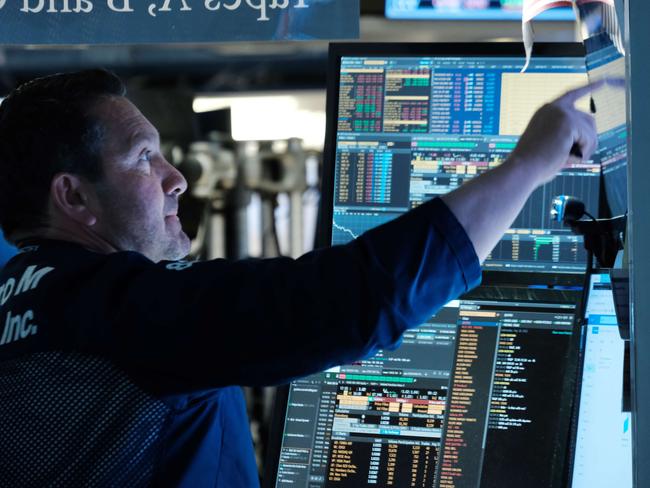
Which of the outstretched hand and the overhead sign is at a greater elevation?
the overhead sign

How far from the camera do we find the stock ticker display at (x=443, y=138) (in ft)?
6.13

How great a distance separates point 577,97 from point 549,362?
23.3 inches

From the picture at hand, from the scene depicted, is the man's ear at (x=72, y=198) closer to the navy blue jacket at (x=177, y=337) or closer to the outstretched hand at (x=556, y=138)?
the navy blue jacket at (x=177, y=337)

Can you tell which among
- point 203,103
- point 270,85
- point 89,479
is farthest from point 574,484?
point 203,103

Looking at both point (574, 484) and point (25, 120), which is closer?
point (25, 120)

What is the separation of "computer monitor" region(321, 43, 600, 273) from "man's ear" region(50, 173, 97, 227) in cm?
47

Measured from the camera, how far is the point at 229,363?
140cm

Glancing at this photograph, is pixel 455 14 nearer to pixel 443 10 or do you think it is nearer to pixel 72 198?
pixel 443 10

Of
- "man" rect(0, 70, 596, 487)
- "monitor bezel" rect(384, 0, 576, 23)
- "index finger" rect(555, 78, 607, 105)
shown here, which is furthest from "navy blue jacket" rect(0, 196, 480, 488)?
"monitor bezel" rect(384, 0, 576, 23)

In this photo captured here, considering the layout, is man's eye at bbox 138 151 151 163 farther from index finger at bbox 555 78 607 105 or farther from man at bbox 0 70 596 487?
index finger at bbox 555 78 607 105

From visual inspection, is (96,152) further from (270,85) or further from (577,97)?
(270,85)

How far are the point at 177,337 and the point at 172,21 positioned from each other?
0.66 meters

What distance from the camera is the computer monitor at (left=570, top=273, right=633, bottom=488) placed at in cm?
181

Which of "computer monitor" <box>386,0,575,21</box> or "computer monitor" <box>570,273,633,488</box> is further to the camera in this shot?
"computer monitor" <box>386,0,575,21</box>
